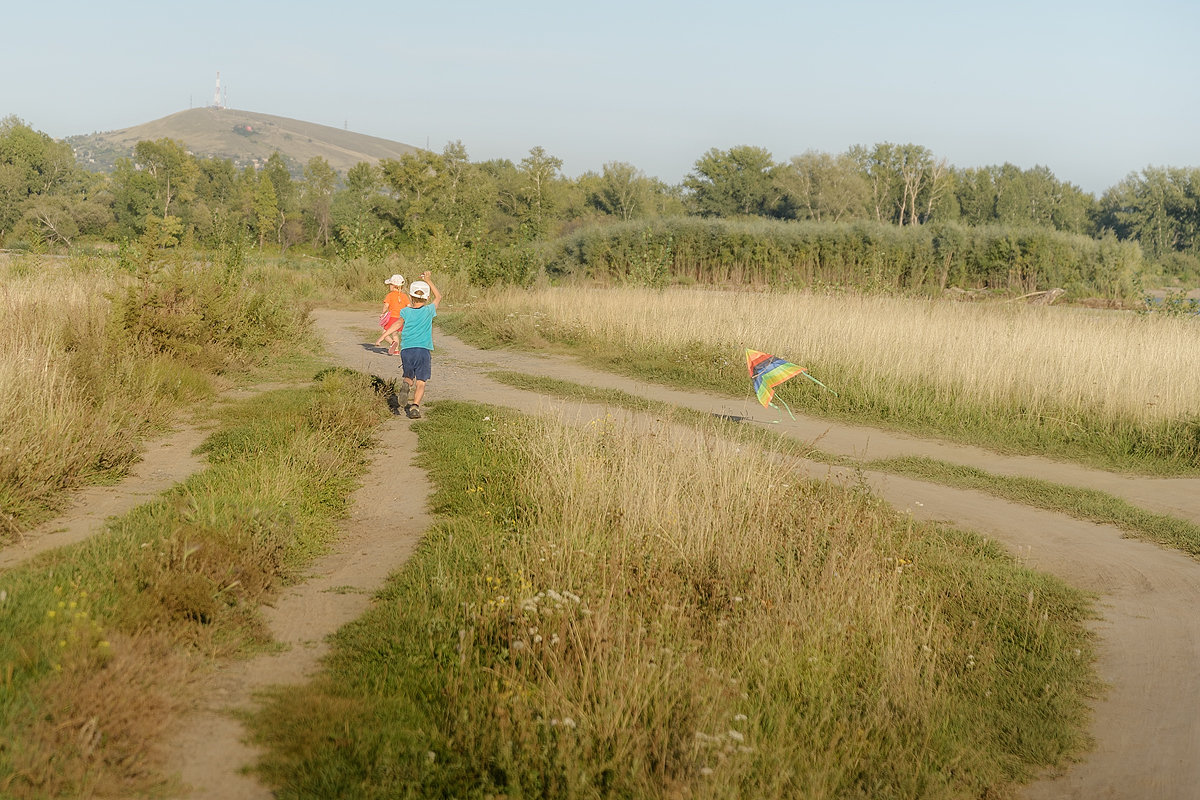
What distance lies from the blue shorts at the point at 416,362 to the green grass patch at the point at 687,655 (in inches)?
156

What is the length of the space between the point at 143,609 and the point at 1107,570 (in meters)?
6.37

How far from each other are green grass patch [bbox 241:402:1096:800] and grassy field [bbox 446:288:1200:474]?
4.91m

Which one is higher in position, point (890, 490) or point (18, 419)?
point (18, 419)

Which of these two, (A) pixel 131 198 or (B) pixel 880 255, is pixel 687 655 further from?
(A) pixel 131 198

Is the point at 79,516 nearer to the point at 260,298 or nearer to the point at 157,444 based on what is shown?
the point at 157,444

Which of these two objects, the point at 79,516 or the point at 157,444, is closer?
the point at 79,516

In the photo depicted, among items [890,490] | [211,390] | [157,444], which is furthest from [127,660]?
[211,390]

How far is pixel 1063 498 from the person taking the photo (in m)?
8.91

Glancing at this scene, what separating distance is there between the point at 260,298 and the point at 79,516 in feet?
34.0

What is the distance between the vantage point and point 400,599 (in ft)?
18.8

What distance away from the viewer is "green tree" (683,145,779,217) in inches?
2547

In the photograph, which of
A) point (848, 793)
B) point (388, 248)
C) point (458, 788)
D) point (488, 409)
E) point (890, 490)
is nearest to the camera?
point (458, 788)

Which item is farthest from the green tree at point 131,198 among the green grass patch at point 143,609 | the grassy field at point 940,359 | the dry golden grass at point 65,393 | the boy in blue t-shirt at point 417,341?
the green grass patch at point 143,609

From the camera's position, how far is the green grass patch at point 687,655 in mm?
4078
